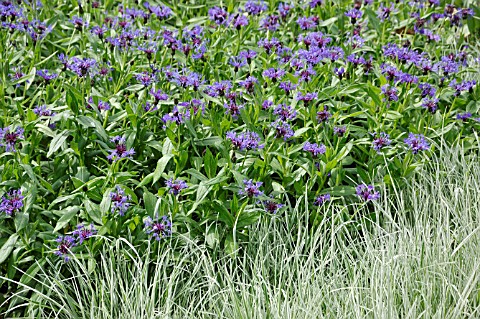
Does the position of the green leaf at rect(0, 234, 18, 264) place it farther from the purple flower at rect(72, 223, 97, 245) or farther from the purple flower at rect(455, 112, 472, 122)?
the purple flower at rect(455, 112, 472, 122)

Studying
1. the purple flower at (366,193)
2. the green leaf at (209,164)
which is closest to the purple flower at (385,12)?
the purple flower at (366,193)

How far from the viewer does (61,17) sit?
183 inches

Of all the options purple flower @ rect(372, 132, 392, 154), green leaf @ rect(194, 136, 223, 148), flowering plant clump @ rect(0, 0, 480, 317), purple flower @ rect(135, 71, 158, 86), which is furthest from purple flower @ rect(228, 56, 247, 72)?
purple flower @ rect(372, 132, 392, 154)

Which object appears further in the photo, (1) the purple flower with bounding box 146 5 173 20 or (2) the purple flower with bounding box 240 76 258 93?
(1) the purple flower with bounding box 146 5 173 20

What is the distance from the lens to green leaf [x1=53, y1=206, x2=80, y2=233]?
306 cm

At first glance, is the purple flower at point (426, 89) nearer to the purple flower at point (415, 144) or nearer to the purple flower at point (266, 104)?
the purple flower at point (415, 144)

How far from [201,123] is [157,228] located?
2.77ft

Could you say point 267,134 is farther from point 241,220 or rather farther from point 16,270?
point 16,270

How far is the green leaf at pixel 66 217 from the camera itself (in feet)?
10.0

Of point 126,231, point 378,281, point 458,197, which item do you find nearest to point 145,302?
point 126,231

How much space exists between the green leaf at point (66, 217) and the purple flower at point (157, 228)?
1.02 feet

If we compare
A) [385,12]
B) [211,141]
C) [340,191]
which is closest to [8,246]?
[211,141]

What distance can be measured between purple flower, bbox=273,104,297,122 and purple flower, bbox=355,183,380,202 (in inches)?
17.7

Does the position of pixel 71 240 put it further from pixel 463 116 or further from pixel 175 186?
pixel 463 116
